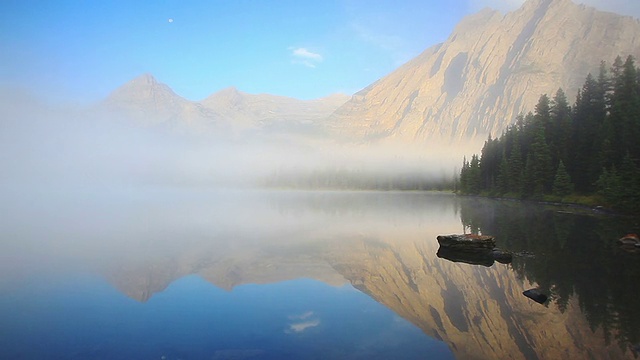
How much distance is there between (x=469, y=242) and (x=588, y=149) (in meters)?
80.0

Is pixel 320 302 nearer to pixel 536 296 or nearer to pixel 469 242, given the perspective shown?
pixel 536 296

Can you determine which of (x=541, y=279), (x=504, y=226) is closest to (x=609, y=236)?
(x=504, y=226)

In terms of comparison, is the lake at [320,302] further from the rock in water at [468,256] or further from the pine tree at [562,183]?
the pine tree at [562,183]

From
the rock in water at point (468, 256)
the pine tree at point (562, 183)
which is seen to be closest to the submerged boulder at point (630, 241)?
the rock in water at point (468, 256)

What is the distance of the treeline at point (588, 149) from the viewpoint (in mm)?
72812

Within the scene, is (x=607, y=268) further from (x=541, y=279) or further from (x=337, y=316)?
(x=337, y=316)

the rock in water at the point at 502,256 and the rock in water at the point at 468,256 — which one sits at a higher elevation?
the rock in water at the point at 502,256

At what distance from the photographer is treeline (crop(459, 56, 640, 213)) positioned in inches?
2867

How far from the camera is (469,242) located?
124 ft

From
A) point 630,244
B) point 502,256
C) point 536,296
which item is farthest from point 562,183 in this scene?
point 536,296

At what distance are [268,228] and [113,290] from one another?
39955 mm

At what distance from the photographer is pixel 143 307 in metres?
23.6

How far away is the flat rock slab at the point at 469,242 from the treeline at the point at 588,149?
44612 millimetres

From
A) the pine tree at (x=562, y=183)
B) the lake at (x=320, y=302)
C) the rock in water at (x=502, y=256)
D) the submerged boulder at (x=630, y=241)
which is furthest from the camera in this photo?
the pine tree at (x=562, y=183)
